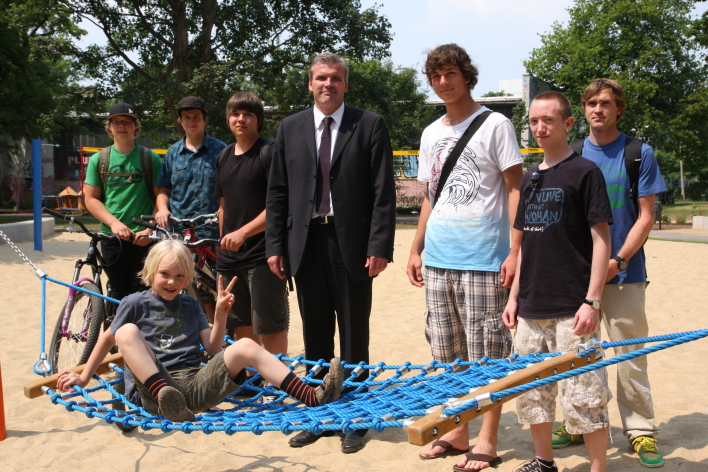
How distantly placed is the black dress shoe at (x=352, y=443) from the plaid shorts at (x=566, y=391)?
0.97m

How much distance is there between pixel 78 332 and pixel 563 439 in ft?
10.0

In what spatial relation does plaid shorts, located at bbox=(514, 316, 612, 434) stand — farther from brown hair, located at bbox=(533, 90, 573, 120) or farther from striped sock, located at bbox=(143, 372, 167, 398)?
striped sock, located at bbox=(143, 372, 167, 398)

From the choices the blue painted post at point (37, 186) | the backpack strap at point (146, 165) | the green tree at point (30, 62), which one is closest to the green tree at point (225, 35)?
the green tree at point (30, 62)

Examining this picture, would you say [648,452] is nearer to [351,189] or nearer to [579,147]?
[579,147]

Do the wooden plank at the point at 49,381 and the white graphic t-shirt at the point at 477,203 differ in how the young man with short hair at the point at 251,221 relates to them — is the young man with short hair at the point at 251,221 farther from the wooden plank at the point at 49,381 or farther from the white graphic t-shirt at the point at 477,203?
the white graphic t-shirt at the point at 477,203

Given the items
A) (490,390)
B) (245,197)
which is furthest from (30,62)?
(490,390)

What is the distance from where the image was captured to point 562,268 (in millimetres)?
2656

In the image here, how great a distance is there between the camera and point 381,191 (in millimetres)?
3236

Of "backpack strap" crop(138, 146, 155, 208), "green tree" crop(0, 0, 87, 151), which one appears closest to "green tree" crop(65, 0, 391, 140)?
"green tree" crop(0, 0, 87, 151)

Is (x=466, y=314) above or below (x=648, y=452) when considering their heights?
above

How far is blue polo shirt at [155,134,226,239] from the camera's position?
4.20 metres

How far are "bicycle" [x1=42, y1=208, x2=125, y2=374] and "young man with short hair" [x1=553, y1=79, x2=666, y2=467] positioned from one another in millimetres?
3003

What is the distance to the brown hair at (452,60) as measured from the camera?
2.97 m

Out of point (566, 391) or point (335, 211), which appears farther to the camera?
point (335, 211)
